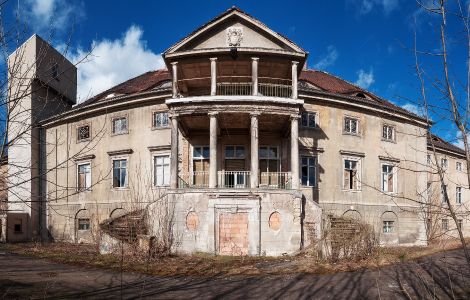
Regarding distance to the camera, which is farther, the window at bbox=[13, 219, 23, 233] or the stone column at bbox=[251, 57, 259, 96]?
the window at bbox=[13, 219, 23, 233]

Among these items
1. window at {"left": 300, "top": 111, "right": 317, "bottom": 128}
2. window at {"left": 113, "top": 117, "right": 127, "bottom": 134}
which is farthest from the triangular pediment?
window at {"left": 113, "top": 117, "right": 127, "bottom": 134}

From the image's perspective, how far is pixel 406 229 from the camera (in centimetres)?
2391

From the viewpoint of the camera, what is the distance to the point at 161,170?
910 inches

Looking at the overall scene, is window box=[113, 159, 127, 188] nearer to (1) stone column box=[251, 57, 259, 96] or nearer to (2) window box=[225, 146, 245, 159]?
(2) window box=[225, 146, 245, 159]

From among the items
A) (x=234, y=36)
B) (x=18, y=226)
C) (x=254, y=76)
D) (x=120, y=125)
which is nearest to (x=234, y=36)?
(x=234, y=36)

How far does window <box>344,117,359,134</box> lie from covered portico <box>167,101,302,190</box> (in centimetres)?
457

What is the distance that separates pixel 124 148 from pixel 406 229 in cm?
1930

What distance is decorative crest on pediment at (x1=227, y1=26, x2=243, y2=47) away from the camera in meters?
18.9

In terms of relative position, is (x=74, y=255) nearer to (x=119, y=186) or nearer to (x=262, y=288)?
(x=119, y=186)

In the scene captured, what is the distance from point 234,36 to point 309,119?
717 cm

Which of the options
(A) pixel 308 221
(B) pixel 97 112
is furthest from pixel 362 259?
(B) pixel 97 112

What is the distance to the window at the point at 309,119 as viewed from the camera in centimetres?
2253

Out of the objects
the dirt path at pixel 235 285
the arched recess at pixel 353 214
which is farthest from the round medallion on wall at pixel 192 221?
the arched recess at pixel 353 214

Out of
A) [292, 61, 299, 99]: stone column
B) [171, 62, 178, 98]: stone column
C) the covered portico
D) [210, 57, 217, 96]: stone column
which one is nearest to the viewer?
the covered portico
